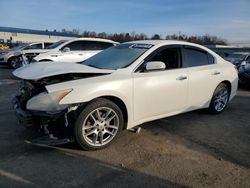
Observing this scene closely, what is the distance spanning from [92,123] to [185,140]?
1.60 metres

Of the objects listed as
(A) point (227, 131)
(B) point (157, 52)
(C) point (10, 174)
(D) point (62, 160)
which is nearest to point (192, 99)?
(A) point (227, 131)

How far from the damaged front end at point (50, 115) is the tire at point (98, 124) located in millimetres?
125

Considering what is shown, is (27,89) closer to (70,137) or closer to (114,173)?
(70,137)

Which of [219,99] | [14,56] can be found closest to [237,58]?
[219,99]

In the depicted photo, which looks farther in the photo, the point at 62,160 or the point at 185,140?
the point at 185,140

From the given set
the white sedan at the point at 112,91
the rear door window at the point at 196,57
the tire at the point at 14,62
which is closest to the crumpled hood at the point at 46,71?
the white sedan at the point at 112,91

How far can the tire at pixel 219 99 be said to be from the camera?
5.95 metres

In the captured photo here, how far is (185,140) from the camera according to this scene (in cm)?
456

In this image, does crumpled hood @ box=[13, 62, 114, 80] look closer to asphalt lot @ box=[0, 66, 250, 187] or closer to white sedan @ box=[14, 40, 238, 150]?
white sedan @ box=[14, 40, 238, 150]

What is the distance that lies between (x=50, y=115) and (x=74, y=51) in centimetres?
858

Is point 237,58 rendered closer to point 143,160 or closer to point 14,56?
point 14,56

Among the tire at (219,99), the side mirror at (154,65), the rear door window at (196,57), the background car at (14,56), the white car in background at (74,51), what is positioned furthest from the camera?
the background car at (14,56)

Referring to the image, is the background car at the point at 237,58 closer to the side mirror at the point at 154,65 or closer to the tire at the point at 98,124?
the side mirror at the point at 154,65

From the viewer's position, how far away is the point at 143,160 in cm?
378
